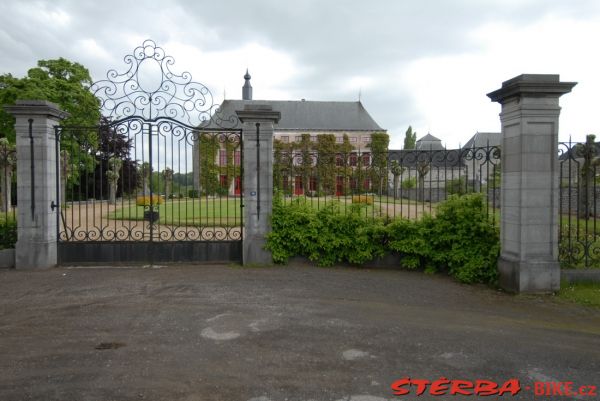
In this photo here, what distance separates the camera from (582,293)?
20.9 feet

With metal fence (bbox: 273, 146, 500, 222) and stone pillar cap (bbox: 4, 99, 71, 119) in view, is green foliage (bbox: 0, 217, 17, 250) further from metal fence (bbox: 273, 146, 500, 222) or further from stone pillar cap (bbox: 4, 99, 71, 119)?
metal fence (bbox: 273, 146, 500, 222)

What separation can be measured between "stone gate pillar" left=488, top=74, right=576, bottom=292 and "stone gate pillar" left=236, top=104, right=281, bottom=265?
423 centimetres

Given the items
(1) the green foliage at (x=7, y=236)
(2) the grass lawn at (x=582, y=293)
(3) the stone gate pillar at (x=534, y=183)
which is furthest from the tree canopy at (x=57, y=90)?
(2) the grass lawn at (x=582, y=293)

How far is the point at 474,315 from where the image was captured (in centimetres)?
543

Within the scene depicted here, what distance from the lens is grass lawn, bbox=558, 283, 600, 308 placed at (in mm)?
6033

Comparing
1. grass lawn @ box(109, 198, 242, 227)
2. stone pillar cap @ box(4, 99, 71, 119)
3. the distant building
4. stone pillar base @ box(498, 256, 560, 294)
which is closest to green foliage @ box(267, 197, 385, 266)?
grass lawn @ box(109, 198, 242, 227)

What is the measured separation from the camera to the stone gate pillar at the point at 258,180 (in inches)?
315

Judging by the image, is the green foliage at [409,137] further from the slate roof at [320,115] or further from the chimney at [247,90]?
the chimney at [247,90]

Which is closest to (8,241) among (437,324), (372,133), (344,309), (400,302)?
(344,309)

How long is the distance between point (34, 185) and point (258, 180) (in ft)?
14.1

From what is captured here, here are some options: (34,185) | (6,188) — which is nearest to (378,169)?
(34,185)

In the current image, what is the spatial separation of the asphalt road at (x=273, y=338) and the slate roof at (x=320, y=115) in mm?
47048

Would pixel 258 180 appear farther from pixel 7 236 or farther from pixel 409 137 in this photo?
pixel 409 137

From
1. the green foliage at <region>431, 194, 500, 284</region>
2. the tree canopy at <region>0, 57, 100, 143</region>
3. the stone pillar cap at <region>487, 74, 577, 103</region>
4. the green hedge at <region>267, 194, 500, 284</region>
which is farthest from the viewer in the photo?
the tree canopy at <region>0, 57, 100, 143</region>
